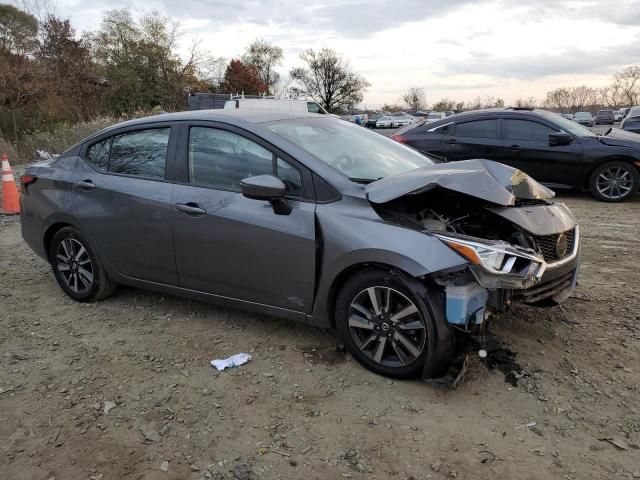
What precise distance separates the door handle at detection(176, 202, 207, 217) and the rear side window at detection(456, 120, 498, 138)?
6502 mm

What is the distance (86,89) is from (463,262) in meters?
30.7

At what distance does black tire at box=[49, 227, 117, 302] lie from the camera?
4.47 m

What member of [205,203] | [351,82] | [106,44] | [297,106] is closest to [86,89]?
[297,106]

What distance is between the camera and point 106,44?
140 ft

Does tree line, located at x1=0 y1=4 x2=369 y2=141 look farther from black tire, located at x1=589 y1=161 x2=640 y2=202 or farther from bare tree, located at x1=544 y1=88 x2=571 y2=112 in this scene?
bare tree, located at x1=544 y1=88 x2=571 y2=112

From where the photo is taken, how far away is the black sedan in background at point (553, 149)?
27.0 feet

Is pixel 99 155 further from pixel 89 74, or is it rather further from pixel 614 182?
pixel 89 74

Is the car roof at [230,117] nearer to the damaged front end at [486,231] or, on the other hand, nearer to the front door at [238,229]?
the front door at [238,229]

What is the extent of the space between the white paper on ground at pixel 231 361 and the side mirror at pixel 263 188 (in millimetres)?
1083

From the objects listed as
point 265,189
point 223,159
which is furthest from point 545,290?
point 223,159

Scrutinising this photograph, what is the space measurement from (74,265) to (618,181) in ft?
25.6

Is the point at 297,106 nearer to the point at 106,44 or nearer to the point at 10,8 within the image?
the point at 10,8

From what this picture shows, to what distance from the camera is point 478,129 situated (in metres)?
9.00

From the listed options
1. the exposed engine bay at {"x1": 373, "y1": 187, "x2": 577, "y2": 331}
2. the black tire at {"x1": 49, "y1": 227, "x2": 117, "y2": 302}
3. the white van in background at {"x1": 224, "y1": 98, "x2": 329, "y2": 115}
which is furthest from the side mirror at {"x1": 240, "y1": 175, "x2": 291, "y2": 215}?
the white van in background at {"x1": 224, "y1": 98, "x2": 329, "y2": 115}
